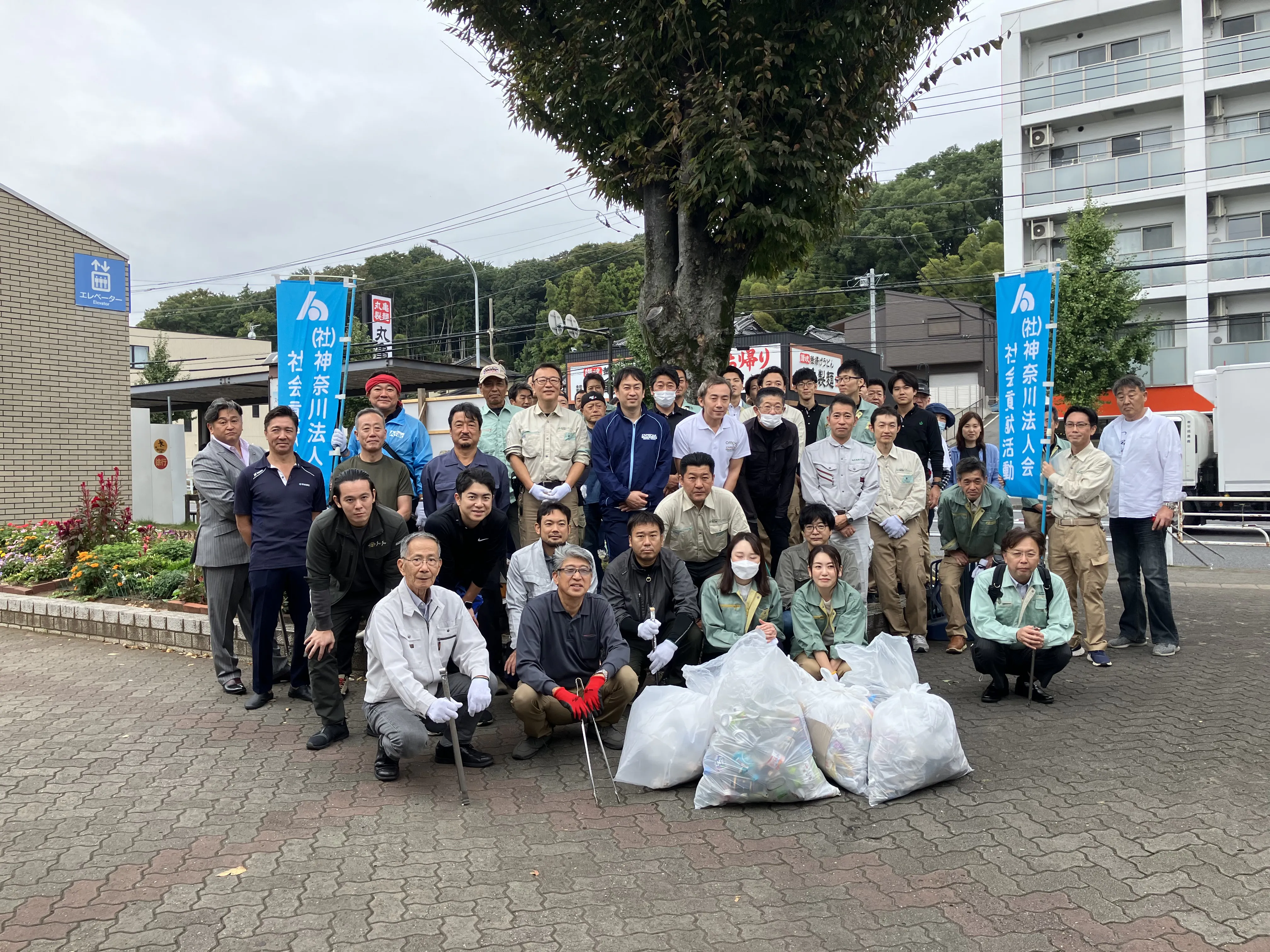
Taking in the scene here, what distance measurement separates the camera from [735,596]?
5930 millimetres

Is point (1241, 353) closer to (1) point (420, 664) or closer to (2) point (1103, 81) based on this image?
(2) point (1103, 81)

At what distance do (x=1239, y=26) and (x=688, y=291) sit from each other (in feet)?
→ 98.4

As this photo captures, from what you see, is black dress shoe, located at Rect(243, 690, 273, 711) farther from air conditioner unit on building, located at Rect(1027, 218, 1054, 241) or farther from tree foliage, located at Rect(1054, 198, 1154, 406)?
air conditioner unit on building, located at Rect(1027, 218, 1054, 241)

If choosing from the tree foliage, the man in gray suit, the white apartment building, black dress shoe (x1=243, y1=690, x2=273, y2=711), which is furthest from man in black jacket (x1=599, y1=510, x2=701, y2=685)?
the white apartment building

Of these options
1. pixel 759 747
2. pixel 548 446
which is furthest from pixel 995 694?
pixel 548 446

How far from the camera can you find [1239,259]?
28469 mm

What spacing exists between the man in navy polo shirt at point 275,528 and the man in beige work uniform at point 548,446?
147 cm

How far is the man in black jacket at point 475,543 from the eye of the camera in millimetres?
5789

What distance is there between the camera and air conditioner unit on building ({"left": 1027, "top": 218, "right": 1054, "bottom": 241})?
30.8 meters

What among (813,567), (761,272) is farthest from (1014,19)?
(813,567)

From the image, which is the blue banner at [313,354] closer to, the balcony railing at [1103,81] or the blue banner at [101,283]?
the blue banner at [101,283]

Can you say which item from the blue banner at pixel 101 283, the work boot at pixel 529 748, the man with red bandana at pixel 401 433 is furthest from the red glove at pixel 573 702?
the blue banner at pixel 101 283

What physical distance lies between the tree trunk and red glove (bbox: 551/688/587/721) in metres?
4.34

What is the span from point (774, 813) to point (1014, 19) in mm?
34676
